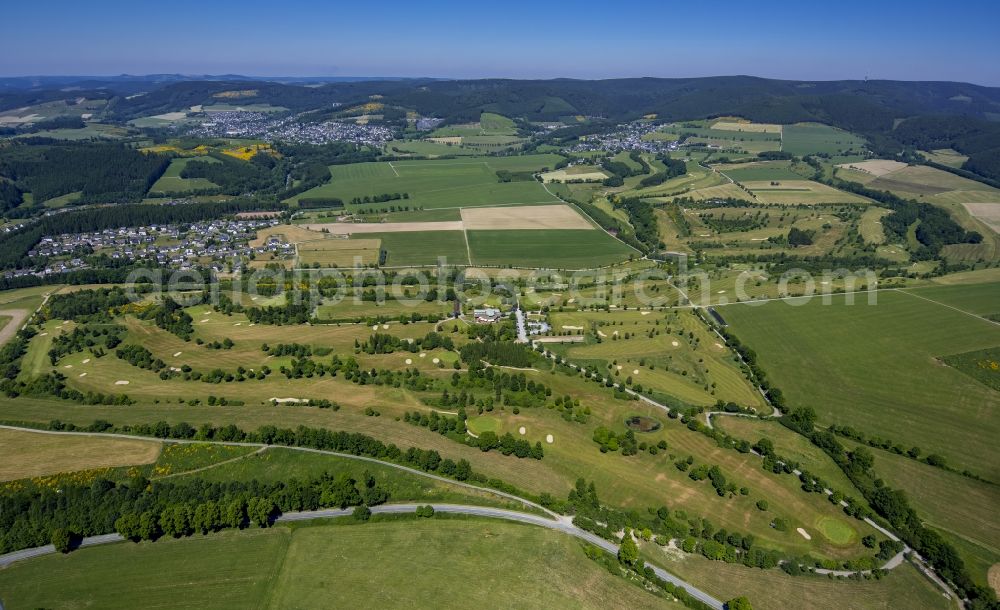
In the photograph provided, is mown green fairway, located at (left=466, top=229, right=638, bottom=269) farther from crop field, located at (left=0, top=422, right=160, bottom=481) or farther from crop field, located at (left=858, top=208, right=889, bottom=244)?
crop field, located at (left=0, top=422, right=160, bottom=481)

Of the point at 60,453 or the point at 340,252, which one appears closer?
the point at 60,453

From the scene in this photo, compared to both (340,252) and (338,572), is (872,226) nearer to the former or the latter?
(340,252)

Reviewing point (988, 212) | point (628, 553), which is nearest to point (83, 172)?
point (628, 553)

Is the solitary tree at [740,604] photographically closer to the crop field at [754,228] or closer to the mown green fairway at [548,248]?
the mown green fairway at [548,248]

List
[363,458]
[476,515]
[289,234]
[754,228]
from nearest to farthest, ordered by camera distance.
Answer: [476,515] < [363,458] < [289,234] < [754,228]

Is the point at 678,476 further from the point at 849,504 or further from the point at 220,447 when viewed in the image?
the point at 220,447

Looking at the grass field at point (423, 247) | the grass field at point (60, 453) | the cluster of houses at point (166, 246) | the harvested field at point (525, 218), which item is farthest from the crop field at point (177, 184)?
the grass field at point (60, 453)
